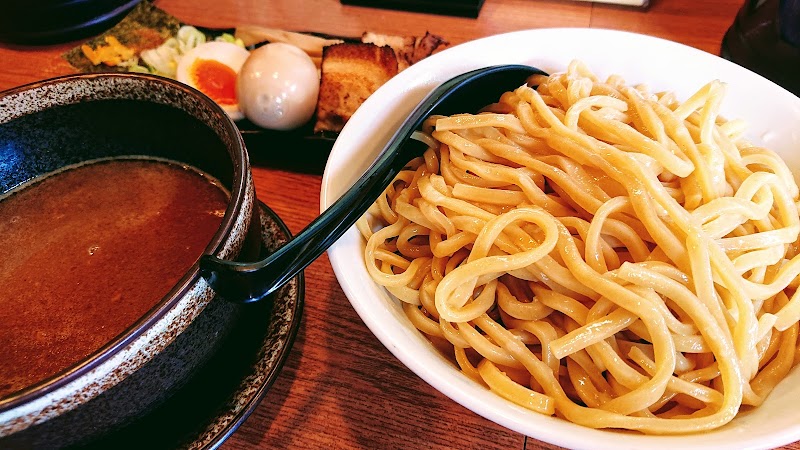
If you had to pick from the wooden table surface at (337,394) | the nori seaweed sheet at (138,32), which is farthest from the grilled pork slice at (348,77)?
the nori seaweed sheet at (138,32)

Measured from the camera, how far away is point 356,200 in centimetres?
98

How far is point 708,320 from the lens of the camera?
0.86 metres

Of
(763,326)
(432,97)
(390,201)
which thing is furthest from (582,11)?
(763,326)

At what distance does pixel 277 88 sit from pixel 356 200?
810 millimetres

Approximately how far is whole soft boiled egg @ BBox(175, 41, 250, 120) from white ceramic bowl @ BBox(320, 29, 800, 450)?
0.85 m

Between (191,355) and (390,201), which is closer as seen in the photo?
(191,355)

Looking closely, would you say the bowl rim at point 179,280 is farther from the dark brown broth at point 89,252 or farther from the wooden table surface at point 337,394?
the wooden table surface at point 337,394

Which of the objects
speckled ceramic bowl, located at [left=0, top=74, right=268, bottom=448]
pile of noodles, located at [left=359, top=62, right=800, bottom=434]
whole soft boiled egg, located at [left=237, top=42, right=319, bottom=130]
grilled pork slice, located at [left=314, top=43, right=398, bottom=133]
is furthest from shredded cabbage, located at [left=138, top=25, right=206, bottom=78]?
pile of noodles, located at [left=359, top=62, right=800, bottom=434]

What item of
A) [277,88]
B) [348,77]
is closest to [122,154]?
[277,88]

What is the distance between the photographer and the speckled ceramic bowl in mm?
633

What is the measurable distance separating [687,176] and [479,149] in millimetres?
418

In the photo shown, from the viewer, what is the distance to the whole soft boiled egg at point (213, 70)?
1.84 metres

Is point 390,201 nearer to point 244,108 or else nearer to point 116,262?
point 116,262

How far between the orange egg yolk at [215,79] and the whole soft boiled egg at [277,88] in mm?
119
